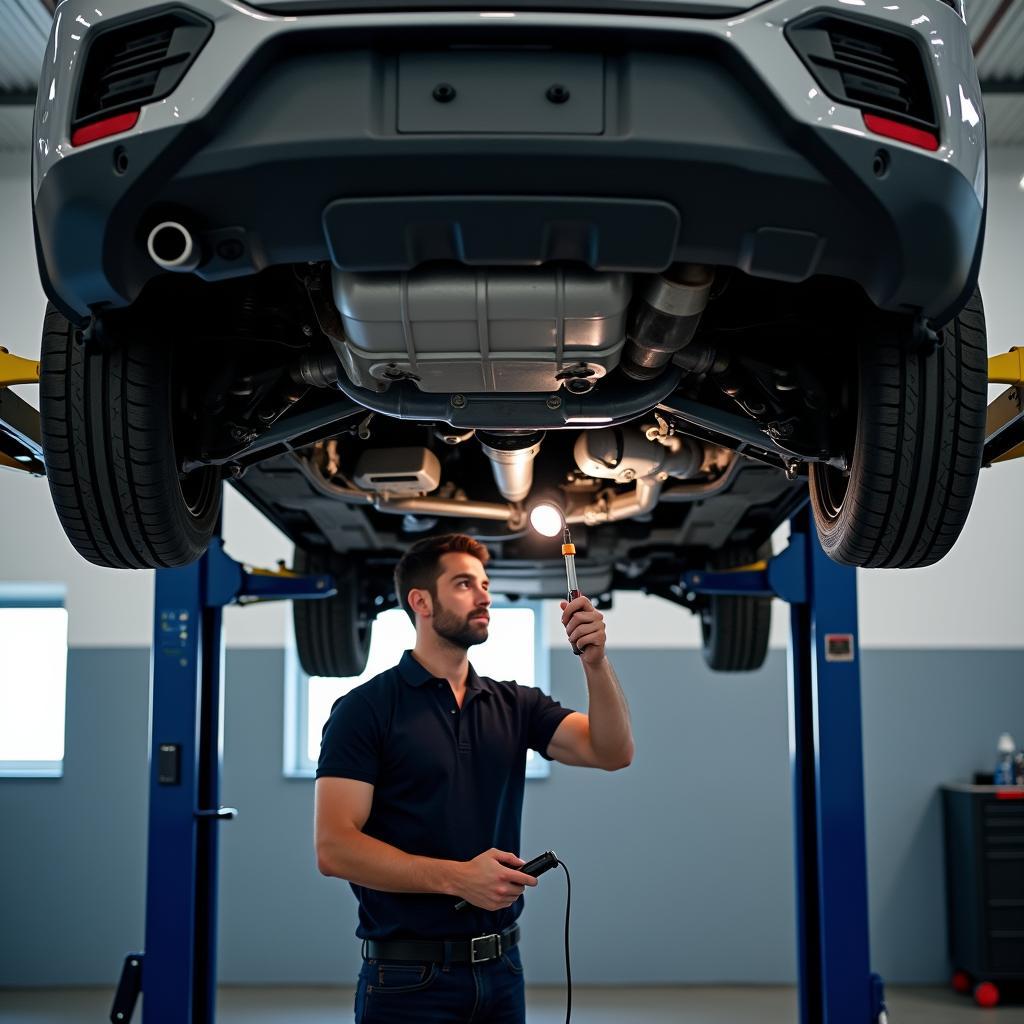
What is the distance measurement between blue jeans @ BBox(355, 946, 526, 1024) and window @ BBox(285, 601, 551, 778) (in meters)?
5.28

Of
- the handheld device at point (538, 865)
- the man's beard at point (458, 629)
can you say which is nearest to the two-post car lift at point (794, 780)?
the man's beard at point (458, 629)

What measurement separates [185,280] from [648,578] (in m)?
3.31

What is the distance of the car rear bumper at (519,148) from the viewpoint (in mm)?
1363

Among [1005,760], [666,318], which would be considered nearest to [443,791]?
[666,318]

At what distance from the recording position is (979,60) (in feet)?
25.6

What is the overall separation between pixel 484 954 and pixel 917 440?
1.29 metres

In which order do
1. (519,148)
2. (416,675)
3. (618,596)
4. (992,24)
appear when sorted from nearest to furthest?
(519,148) < (416,675) < (992,24) < (618,596)

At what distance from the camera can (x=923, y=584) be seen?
26.1 feet

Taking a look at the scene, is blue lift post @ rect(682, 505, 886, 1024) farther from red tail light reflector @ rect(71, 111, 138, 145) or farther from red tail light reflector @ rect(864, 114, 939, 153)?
red tail light reflector @ rect(71, 111, 138, 145)

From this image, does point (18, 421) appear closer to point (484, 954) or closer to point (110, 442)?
point (110, 442)

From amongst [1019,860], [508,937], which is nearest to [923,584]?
[1019,860]

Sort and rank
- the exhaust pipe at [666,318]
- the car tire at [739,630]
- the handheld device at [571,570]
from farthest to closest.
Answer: the car tire at [739,630]
the handheld device at [571,570]
the exhaust pipe at [666,318]

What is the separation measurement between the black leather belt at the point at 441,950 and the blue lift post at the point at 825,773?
57.4 inches

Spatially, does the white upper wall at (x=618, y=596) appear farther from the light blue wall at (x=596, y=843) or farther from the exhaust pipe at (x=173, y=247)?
the exhaust pipe at (x=173, y=247)
